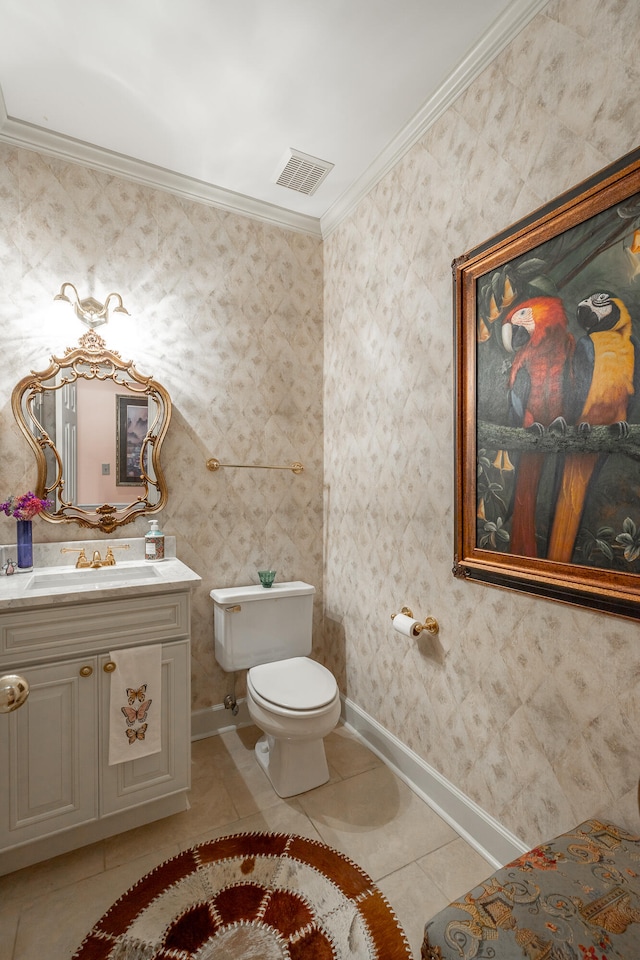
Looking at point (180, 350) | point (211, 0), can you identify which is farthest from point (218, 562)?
point (211, 0)

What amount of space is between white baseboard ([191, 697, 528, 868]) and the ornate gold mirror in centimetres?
114

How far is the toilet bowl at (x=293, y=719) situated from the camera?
5.98 feet

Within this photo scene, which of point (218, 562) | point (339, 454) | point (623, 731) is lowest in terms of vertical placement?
point (623, 731)

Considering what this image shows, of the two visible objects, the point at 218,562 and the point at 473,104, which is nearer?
the point at 473,104

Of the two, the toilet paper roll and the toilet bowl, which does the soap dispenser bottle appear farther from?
the toilet paper roll

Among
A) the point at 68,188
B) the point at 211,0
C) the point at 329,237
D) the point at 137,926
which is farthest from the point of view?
the point at 329,237

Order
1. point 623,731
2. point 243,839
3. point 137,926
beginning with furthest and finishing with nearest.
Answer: point 243,839 < point 137,926 < point 623,731

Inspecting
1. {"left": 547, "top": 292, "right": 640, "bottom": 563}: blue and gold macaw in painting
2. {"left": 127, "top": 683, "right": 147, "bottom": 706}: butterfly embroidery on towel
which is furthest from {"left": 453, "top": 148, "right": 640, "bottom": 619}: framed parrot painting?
{"left": 127, "top": 683, "right": 147, "bottom": 706}: butterfly embroidery on towel

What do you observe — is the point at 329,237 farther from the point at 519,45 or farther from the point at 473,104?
the point at 519,45

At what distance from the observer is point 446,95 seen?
5.87ft

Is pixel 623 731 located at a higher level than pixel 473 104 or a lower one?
lower

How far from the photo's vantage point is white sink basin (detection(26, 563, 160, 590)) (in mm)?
1872

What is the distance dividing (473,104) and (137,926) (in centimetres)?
291

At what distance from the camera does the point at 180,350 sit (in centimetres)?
235
